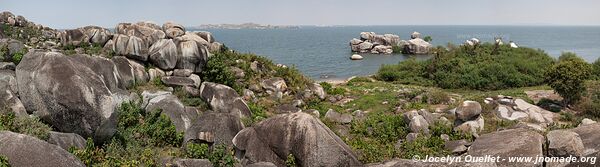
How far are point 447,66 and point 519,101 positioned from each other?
19.1 m

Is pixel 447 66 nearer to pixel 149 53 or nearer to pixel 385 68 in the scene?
pixel 385 68

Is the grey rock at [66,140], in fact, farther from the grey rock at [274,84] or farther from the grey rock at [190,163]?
→ the grey rock at [274,84]

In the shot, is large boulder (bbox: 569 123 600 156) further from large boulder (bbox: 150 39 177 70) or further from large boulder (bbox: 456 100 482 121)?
large boulder (bbox: 150 39 177 70)

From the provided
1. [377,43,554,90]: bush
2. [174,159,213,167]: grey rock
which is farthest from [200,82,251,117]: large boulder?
[377,43,554,90]: bush

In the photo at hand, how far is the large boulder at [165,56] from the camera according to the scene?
31797 millimetres

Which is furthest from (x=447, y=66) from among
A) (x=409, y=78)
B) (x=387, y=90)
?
(x=387, y=90)

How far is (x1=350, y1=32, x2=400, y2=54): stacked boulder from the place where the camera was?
111 m

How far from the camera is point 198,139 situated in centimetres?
2014

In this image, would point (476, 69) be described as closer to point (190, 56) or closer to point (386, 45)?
point (190, 56)

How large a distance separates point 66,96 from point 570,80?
3144cm

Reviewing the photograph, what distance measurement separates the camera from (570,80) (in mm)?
31594

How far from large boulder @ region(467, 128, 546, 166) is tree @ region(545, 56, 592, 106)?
1729cm

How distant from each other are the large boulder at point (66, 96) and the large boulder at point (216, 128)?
141 inches

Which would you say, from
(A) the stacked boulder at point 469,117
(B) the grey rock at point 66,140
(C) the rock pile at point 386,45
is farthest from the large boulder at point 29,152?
(C) the rock pile at point 386,45
